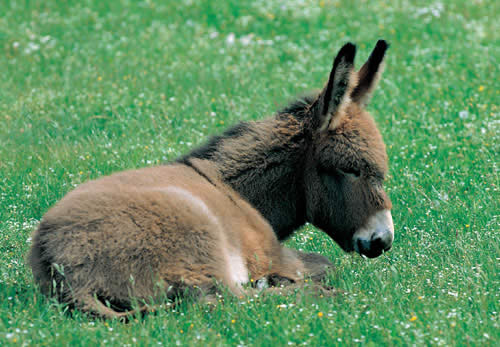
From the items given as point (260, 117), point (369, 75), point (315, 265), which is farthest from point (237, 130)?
point (260, 117)

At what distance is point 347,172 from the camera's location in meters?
5.14

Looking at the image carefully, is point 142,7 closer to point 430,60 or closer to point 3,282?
point 430,60

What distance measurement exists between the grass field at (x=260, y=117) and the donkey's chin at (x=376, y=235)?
0.19m

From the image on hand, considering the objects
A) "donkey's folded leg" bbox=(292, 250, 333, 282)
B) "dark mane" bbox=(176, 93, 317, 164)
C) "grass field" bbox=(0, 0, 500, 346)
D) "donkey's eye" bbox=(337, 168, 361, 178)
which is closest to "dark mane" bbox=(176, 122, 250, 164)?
"dark mane" bbox=(176, 93, 317, 164)

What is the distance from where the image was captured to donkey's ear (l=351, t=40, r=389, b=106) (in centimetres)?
534

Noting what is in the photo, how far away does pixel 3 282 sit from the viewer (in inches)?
190

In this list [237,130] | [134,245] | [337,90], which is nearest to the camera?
[134,245]

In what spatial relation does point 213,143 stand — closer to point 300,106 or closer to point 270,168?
point 270,168

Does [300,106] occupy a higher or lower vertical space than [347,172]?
higher

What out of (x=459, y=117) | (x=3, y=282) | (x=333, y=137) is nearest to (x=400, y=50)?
(x=459, y=117)

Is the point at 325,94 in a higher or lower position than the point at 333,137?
higher

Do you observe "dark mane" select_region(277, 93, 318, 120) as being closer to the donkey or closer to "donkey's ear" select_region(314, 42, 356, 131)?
the donkey

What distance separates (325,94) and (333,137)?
337 mm

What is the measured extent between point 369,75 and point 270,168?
1.07 meters
